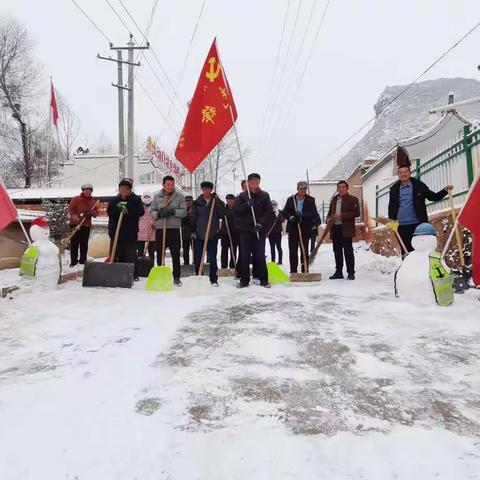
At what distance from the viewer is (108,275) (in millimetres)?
6062

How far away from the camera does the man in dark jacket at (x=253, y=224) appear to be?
6.16 metres

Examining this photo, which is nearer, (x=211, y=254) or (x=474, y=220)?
(x=474, y=220)

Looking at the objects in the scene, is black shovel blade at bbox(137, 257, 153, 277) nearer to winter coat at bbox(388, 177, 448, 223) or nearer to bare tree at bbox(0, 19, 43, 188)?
winter coat at bbox(388, 177, 448, 223)

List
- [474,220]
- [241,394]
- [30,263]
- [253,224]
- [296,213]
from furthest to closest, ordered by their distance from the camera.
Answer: [296,213] < [253,224] < [30,263] < [474,220] < [241,394]

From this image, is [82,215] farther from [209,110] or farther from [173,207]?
[209,110]

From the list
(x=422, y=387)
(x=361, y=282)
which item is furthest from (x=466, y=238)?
(x=422, y=387)

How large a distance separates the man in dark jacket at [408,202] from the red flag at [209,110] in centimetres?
274

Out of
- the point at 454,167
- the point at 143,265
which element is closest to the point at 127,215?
the point at 143,265

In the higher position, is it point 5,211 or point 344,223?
point 5,211

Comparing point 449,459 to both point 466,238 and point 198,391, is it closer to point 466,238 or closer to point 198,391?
point 198,391

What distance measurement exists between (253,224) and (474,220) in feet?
9.29

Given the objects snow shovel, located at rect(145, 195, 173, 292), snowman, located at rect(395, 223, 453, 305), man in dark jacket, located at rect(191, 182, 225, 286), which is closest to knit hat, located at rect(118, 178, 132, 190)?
man in dark jacket, located at rect(191, 182, 225, 286)

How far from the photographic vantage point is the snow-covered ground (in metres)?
1.67

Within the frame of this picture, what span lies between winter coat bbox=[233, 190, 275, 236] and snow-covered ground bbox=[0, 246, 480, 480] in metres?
2.15
